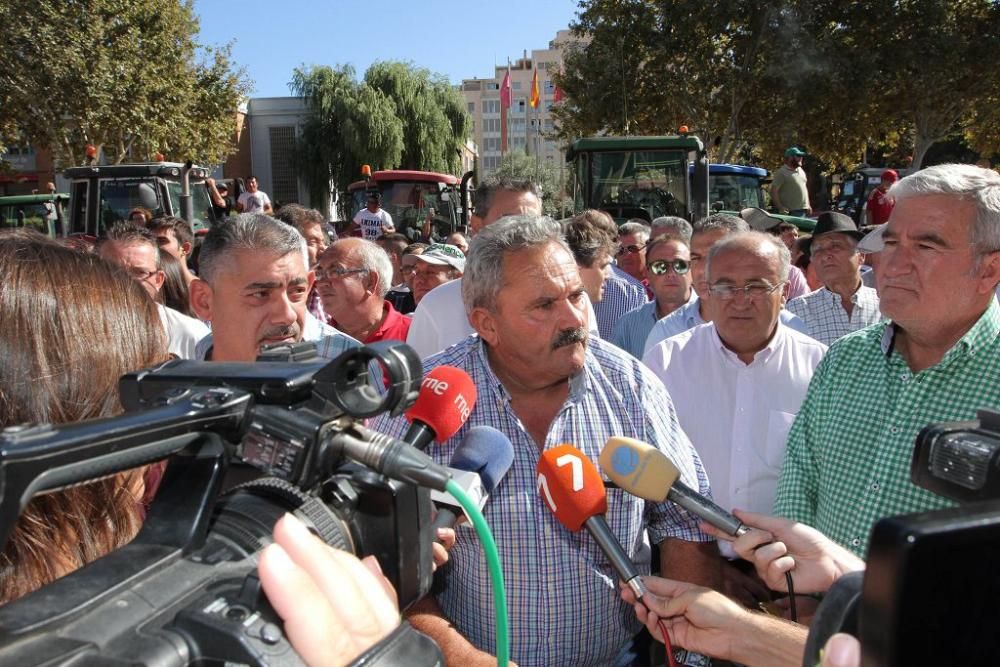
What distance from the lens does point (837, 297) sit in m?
4.95

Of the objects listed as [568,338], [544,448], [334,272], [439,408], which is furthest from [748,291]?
[334,272]

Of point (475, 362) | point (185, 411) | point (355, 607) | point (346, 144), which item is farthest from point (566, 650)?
point (346, 144)

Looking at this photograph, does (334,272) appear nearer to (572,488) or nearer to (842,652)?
(572,488)

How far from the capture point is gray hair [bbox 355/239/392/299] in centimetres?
447

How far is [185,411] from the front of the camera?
91cm

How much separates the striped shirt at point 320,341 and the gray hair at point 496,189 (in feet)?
5.65

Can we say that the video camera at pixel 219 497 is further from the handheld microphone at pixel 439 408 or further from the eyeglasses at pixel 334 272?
the eyeglasses at pixel 334 272

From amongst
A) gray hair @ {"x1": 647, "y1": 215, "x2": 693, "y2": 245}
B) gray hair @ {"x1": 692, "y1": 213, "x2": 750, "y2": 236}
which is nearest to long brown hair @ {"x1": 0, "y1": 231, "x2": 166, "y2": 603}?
gray hair @ {"x1": 692, "y1": 213, "x2": 750, "y2": 236}

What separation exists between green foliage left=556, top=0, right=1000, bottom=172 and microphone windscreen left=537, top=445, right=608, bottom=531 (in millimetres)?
20350

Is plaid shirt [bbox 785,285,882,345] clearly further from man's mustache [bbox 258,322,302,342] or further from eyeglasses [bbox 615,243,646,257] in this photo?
man's mustache [bbox 258,322,302,342]

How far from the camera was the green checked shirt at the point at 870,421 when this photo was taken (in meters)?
2.24

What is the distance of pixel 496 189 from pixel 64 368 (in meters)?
4.01

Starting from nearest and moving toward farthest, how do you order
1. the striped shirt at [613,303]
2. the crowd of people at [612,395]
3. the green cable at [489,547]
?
the green cable at [489,547] → the crowd of people at [612,395] → the striped shirt at [613,303]

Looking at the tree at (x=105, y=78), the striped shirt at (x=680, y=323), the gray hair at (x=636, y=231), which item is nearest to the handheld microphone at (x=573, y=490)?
the striped shirt at (x=680, y=323)
